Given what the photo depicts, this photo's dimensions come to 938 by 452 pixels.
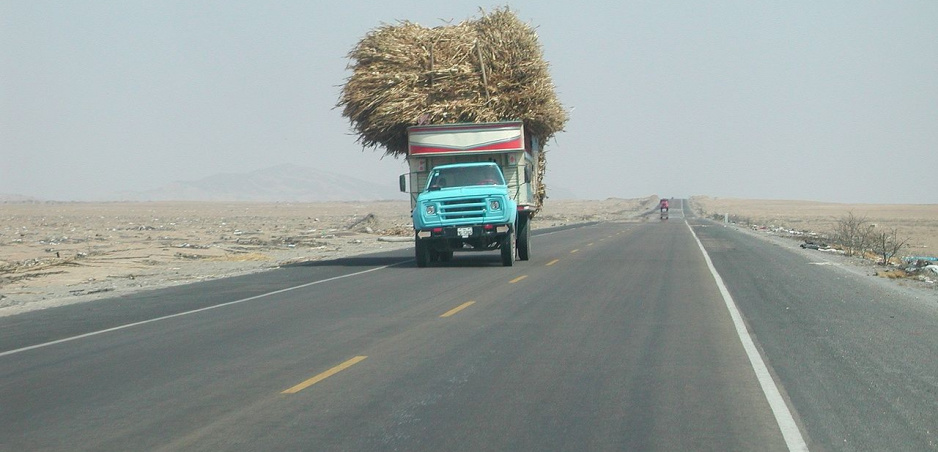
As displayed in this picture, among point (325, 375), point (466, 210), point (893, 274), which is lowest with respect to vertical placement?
point (893, 274)

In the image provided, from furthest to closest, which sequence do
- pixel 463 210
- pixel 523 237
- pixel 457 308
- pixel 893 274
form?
pixel 523 237
pixel 463 210
pixel 893 274
pixel 457 308

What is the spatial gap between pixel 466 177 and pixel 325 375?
1504 centimetres

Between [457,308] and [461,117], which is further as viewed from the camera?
[461,117]

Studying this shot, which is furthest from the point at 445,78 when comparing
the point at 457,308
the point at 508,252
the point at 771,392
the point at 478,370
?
the point at 771,392

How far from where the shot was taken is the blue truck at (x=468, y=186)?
926 inches

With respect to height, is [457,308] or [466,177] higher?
[466,177]

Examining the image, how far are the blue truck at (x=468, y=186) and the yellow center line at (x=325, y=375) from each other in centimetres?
1303

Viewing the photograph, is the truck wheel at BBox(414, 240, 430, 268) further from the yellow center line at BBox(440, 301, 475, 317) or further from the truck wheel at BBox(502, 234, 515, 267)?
the yellow center line at BBox(440, 301, 475, 317)

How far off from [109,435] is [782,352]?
708cm

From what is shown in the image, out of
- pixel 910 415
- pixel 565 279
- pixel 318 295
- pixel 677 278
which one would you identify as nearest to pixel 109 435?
pixel 910 415

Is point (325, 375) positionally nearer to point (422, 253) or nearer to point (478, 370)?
point (478, 370)

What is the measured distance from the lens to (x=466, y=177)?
24.3 meters

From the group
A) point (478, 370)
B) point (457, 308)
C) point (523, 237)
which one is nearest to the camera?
point (478, 370)

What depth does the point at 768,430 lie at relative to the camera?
7.27 m
